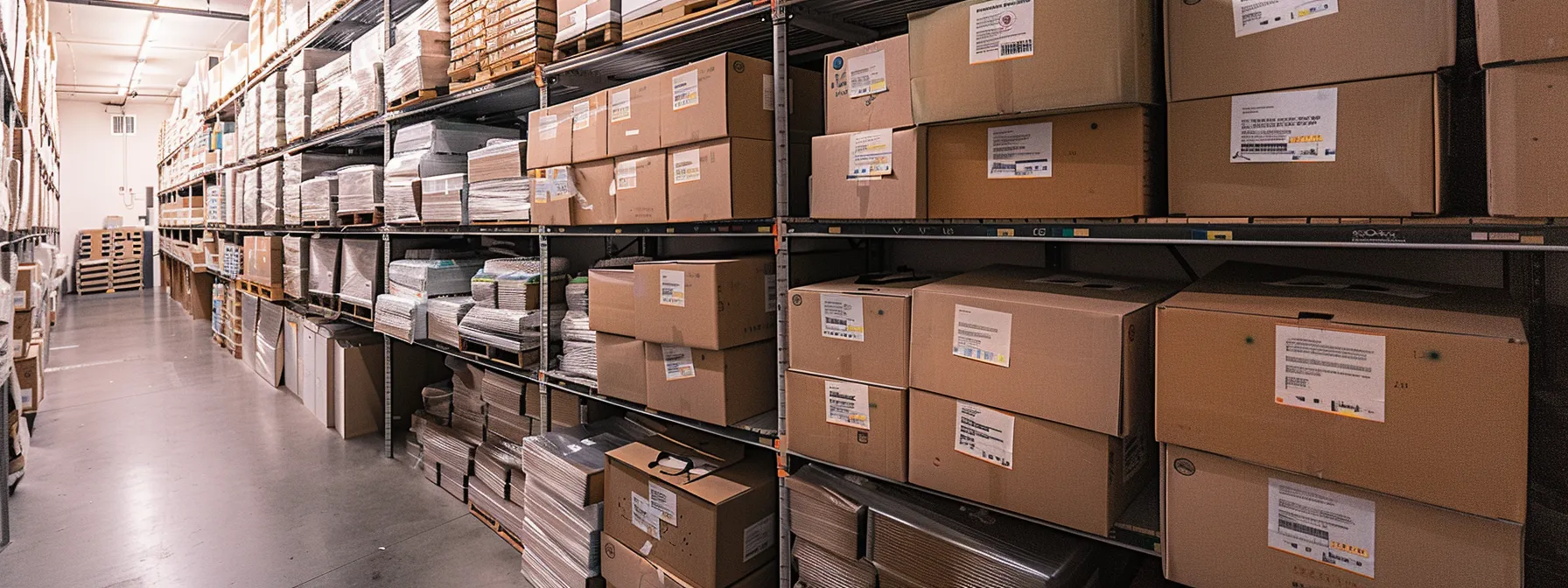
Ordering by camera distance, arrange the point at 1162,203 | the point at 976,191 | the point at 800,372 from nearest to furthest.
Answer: the point at 1162,203, the point at 976,191, the point at 800,372

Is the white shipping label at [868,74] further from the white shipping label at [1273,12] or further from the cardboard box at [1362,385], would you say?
the cardboard box at [1362,385]

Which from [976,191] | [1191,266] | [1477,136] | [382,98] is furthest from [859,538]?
[382,98]

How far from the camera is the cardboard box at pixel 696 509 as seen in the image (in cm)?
212

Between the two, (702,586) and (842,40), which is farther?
(842,40)

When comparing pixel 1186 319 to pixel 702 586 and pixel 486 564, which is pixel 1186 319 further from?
pixel 486 564

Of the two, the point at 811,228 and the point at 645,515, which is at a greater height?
the point at 811,228

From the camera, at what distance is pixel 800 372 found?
6.61 ft

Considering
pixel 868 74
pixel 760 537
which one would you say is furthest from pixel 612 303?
pixel 868 74

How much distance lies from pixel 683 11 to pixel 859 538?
1.73 metres

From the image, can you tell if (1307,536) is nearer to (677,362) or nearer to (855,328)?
(855,328)

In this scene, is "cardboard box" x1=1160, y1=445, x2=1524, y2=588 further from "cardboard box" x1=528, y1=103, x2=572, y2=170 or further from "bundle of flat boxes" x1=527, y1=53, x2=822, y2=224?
"cardboard box" x1=528, y1=103, x2=572, y2=170

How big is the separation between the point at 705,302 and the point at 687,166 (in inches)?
17.9

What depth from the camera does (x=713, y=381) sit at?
2.24 meters

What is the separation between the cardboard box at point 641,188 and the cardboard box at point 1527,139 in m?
1.96
